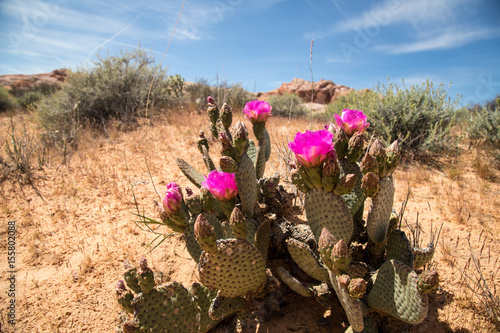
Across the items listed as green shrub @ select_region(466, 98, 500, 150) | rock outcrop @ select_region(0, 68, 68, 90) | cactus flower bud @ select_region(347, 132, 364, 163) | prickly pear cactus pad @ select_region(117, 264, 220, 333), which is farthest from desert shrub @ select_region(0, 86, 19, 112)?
green shrub @ select_region(466, 98, 500, 150)

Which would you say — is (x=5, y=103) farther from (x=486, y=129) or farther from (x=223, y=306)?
(x=486, y=129)

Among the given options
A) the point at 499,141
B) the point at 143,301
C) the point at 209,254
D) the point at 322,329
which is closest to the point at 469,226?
the point at 322,329

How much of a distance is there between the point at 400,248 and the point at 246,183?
3.19 ft

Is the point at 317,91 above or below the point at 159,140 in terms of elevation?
above

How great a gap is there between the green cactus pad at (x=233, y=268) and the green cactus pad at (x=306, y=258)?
0.62 feet

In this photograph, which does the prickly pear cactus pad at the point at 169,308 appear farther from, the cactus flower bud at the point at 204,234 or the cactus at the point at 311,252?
the cactus flower bud at the point at 204,234

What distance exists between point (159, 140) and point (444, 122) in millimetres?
5404

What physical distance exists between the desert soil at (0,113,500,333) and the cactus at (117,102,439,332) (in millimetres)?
240

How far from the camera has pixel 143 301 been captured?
1.32 metres

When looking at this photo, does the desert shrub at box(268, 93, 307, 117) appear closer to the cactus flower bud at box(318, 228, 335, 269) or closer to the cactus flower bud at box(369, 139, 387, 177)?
the cactus flower bud at box(369, 139, 387, 177)

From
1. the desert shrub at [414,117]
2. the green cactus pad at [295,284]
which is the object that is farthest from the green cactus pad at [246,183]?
the desert shrub at [414,117]

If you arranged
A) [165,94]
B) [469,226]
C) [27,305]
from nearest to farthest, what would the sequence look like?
[27,305]
[469,226]
[165,94]

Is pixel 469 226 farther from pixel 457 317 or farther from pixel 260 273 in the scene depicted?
pixel 260 273

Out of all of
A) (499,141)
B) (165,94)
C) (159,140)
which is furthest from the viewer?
(165,94)
